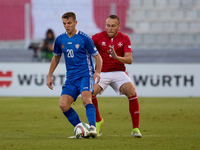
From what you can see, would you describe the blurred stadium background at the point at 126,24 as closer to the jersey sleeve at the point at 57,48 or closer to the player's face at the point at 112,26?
the player's face at the point at 112,26

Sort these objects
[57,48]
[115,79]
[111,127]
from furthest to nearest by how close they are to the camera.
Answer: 1. [111,127]
2. [115,79]
3. [57,48]

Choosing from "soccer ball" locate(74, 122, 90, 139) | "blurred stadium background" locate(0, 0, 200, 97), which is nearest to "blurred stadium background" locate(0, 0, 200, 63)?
"blurred stadium background" locate(0, 0, 200, 97)

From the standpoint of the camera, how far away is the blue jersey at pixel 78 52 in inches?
192

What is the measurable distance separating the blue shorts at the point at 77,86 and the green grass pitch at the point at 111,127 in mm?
600

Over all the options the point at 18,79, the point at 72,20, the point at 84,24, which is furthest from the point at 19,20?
the point at 72,20

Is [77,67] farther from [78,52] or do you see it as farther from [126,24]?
[126,24]

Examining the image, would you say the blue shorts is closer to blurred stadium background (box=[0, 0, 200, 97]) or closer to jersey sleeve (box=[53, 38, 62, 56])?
jersey sleeve (box=[53, 38, 62, 56])

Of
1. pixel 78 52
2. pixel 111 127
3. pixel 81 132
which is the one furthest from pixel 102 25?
pixel 81 132

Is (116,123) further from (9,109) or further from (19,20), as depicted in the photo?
(19,20)

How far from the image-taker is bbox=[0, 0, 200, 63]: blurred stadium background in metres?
14.6

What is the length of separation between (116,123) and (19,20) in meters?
9.89

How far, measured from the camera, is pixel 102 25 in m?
15.3

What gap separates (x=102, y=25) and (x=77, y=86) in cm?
1061

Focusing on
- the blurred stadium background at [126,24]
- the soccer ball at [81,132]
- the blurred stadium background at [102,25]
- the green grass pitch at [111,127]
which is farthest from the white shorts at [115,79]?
the blurred stadium background at [102,25]
